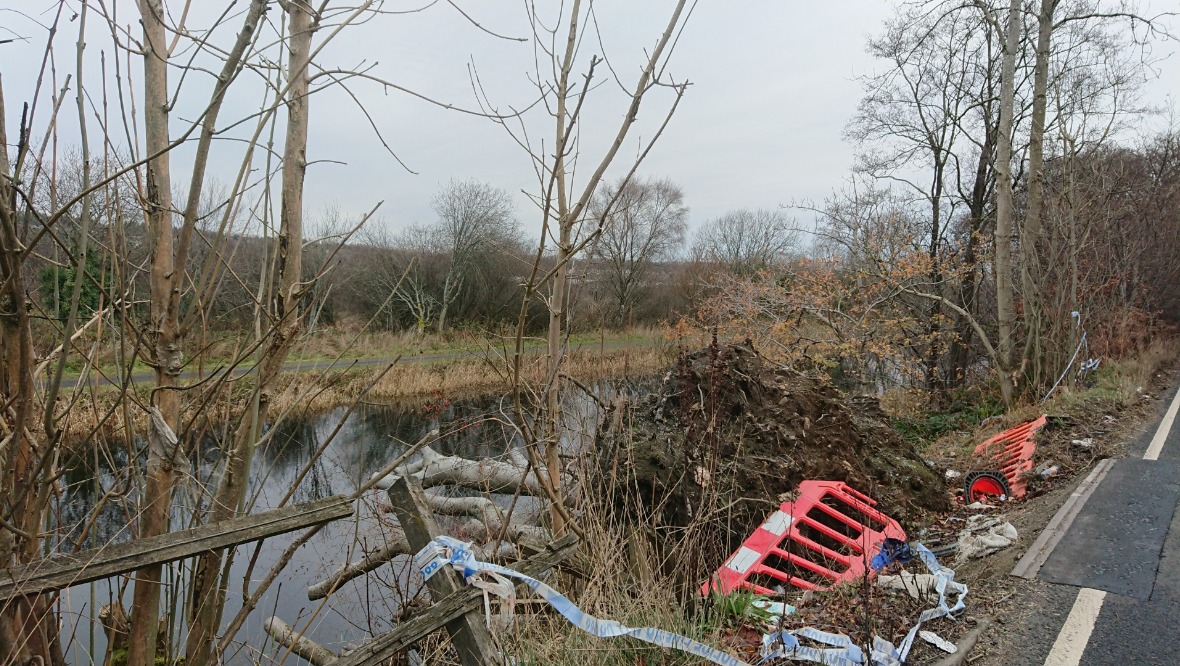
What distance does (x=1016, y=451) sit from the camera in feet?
28.1

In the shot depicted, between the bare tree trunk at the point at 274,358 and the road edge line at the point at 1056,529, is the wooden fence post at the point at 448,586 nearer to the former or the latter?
the bare tree trunk at the point at 274,358

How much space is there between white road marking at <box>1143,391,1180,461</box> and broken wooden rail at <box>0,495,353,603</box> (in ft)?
28.9

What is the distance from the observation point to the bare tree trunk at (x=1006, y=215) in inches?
453

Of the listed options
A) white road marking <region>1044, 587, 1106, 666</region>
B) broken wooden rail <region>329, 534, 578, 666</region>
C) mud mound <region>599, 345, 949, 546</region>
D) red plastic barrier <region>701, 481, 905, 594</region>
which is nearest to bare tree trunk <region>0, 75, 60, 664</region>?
broken wooden rail <region>329, 534, 578, 666</region>

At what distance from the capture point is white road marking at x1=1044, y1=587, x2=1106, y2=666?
346 centimetres

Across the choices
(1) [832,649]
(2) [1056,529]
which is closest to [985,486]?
(2) [1056,529]

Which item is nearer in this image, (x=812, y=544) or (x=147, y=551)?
(x=147, y=551)

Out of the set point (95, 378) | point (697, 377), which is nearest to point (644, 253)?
point (697, 377)

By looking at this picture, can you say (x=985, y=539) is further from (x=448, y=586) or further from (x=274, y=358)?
(x=274, y=358)

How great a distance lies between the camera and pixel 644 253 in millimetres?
28906

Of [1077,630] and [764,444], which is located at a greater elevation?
[764,444]

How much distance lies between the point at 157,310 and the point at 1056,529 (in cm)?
607

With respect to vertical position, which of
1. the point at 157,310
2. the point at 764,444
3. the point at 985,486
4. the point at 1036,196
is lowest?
the point at 985,486

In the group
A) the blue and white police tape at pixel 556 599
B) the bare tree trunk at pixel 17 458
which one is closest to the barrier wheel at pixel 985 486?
Result: the blue and white police tape at pixel 556 599
